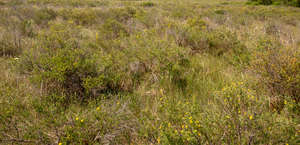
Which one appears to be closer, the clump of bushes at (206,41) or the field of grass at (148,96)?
the field of grass at (148,96)

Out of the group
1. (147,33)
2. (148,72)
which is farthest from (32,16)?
(148,72)

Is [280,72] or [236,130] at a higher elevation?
[280,72]

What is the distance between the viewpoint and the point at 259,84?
9.02 ft

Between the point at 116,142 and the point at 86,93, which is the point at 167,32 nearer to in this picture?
the point at 86,93

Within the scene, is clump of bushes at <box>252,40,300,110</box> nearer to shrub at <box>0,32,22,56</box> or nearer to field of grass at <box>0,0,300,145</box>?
field of grass at <box>0,0,300,145</box>

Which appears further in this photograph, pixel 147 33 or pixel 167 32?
pixel 167 32

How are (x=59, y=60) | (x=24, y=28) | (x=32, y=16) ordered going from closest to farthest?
(x=59, y=60), (x=24, y=28), (x=32, y=16)

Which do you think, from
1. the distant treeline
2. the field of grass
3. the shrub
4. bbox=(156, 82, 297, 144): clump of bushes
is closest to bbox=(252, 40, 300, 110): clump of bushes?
the field of grass

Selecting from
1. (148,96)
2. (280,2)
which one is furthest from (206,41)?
(280,2)

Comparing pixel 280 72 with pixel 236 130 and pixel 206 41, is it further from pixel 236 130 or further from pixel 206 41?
pixel 206 41

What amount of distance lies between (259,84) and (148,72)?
2.09 meters

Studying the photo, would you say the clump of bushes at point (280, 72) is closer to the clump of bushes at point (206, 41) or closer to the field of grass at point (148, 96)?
the field of grass at point (148, 96)

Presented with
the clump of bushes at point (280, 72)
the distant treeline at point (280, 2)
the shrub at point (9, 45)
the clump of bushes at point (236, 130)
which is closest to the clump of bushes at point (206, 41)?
the clump of bushes at point (280, 72)

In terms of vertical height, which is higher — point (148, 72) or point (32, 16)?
point (32, 16)
